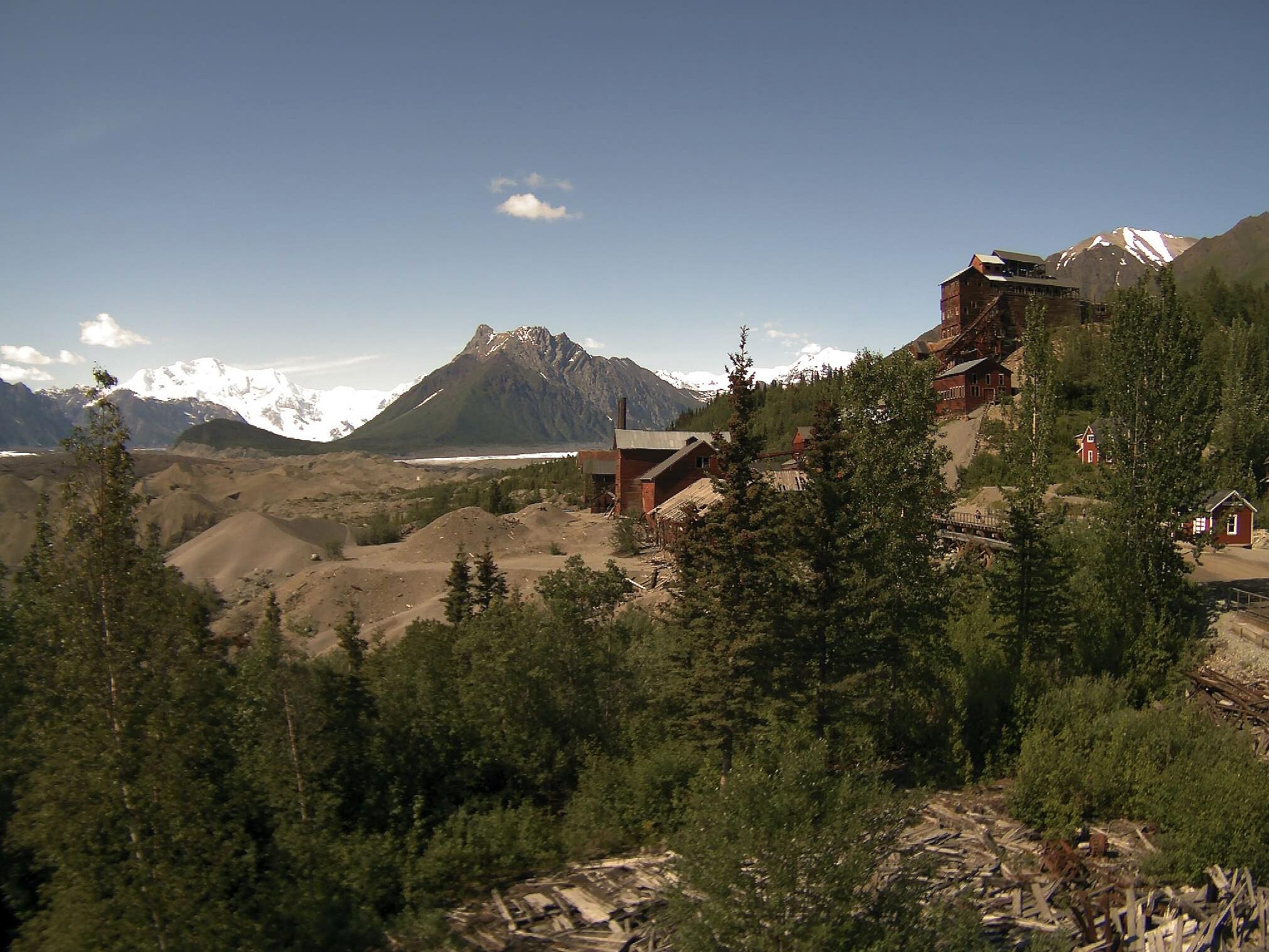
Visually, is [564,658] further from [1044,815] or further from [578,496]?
[578,496]

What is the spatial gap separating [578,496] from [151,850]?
6375 cm

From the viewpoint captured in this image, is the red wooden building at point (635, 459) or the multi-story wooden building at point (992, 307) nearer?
the red wooden building at point (635, 459)

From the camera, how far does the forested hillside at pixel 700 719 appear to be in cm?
884

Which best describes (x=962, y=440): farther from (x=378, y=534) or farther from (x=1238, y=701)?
(x=378, y=534)

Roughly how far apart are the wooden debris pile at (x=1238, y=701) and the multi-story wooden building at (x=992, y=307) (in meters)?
54.9

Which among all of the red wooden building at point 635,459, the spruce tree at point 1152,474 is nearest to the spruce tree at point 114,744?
the spruce tree at point 1152,474

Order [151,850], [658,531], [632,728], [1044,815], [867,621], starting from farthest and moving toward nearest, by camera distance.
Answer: [658,531] → [632,728] → [867,621] → [1044,815] → [151,850]

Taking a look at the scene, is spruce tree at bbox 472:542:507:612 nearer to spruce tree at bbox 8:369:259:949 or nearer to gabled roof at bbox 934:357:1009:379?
spruce tree at bbox 8:369:259:949

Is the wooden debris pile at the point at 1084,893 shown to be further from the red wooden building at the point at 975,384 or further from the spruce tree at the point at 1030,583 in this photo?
the red wooden building at the point at 975,384

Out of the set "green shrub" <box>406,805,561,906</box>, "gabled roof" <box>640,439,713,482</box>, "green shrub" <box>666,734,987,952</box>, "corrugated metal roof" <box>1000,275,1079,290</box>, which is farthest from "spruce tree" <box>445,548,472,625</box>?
"corrugated metal roof" <box>1000,275,1079,290</box>

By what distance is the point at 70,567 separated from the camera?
8.94 metres

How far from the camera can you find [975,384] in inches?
2440

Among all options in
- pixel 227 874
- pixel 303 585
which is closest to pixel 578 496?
pixel 303 585

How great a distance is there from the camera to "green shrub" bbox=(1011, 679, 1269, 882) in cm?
Result: 1338
